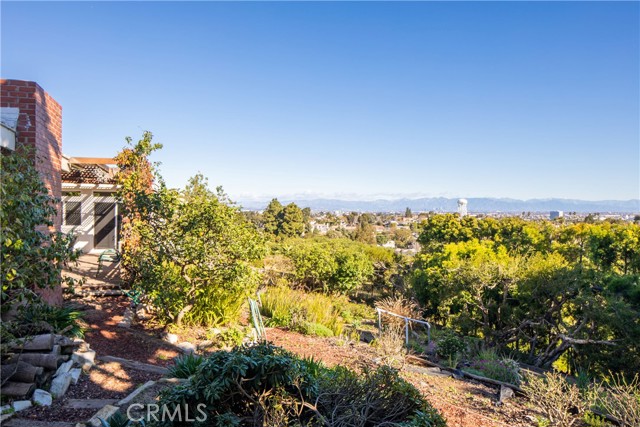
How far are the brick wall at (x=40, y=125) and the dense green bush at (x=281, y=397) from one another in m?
4.35

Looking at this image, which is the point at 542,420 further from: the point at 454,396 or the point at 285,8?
the point at 285,8

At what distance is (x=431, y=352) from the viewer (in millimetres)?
8836

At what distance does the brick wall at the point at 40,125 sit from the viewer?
5.61 metres

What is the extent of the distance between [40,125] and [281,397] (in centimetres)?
598

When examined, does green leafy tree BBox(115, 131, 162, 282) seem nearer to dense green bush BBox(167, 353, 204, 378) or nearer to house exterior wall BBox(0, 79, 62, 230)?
house exterior wall BBox(0, 79, 62, 230)

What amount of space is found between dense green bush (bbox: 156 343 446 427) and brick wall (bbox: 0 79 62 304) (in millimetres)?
4351

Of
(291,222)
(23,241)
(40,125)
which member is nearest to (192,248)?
(23,241)

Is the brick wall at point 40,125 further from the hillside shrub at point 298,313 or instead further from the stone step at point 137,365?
the hillside shrub at point 298,313

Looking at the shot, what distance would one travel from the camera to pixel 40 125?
233 inches

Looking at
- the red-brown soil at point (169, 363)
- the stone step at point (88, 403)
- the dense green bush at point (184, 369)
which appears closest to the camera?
the stone step at point (88, 403)

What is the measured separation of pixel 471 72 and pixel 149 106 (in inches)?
579

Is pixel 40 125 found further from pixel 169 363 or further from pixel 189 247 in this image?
pixel 169 363

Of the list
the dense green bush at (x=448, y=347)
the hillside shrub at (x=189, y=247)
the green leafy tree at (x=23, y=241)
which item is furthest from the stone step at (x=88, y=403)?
the dense green bush at (x=448, y=347)

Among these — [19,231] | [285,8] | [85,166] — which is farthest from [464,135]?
[19,231]
